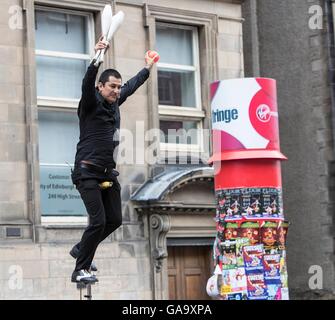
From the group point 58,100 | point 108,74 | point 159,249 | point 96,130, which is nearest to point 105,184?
point 96,130

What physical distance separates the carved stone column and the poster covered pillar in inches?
139

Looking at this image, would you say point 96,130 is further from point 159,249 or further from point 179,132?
point 179,132

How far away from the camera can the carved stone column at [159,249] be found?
15953 millimetres

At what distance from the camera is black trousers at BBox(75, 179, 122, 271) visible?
317 inches

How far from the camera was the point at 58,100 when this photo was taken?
15367 mm

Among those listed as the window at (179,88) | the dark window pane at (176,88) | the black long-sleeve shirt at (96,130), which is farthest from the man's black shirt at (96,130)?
the dark window pane at (176,88)

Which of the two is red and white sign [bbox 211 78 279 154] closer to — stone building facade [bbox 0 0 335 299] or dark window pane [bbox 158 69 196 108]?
stone building facade [bbox 0 0 335 299]

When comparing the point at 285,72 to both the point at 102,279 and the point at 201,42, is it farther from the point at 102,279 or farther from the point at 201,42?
the point at 102,279

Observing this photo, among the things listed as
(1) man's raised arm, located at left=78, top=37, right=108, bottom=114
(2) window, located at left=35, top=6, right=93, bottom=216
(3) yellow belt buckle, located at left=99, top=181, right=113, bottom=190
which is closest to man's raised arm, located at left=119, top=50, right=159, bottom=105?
(1) man's raised arm, located at left=78, top=37, right=108, bottom=114

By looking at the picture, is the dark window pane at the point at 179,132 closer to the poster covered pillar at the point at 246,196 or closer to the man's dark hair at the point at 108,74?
the poster covered pillar at the point at 246,196

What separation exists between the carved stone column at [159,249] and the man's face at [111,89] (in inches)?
312

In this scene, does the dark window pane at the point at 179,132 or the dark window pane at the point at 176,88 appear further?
the dark window pane at the point at 176,88

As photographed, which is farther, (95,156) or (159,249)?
(159,249)

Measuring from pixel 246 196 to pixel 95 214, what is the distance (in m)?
4.51
